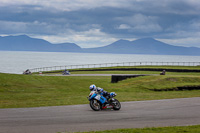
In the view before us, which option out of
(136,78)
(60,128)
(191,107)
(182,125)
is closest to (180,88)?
(136,78)

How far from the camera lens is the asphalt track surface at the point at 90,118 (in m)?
11.8

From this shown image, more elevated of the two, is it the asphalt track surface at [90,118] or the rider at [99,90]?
the rider at [99,90]

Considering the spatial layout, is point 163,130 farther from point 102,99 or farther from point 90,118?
point 102,99

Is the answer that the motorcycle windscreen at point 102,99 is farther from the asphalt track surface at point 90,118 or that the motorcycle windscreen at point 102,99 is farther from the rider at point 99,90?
the asphalt track surface at point 90,118

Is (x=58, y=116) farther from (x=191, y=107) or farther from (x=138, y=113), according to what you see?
(x=191, y=107)

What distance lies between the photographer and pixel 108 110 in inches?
658

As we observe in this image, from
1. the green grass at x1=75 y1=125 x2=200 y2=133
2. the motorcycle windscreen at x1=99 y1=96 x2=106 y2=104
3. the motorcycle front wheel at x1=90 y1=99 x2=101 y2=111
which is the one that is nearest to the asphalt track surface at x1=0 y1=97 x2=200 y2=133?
the motorcycle front wheel at x1=90 y1=99 x2=101 y2=111

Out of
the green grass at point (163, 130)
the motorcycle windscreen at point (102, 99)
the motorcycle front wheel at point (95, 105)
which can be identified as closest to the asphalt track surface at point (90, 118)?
the motorcycle front wheel at point (95, 105)

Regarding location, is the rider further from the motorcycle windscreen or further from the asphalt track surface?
the asphalt track surface

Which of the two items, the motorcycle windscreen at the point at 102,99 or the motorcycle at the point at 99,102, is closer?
the motorcycle at the point at 99,102

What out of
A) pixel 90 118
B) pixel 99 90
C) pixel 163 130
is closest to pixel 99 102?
pixel 99 90

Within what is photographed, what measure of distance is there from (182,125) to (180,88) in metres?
19.2

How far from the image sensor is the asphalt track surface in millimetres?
11753

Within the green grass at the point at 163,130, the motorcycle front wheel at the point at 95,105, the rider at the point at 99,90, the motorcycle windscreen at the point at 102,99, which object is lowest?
the green grass at the point at 163,130
